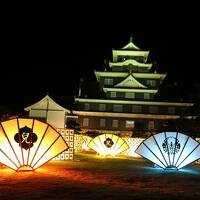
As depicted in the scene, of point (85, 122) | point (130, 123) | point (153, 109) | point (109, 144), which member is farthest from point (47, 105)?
point (153, 109)

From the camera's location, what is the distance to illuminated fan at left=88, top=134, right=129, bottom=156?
29000 millimetres

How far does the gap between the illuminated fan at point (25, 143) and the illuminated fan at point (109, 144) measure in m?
15.2

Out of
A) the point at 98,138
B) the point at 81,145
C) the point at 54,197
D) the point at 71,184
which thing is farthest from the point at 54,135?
the point at 81,145

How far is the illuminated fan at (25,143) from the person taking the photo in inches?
516

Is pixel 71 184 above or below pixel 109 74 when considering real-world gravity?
below

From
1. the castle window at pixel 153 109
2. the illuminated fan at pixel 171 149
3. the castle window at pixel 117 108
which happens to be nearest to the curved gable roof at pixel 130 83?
the castle window at pixel 117 108

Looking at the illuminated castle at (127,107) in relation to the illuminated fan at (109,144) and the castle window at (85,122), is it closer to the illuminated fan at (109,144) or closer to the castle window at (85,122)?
the castle window at (85,122)

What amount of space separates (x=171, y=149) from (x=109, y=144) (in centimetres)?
1267

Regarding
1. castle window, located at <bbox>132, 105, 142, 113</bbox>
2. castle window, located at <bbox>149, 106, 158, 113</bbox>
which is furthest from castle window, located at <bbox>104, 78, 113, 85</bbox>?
castle window, located at <bbox>149, 106, 158, 113</bbox>

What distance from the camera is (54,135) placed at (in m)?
14.1

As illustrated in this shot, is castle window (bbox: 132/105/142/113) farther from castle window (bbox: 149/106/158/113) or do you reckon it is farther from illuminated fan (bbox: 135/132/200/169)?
illuminated fan (bbox: 135/132/200/169)

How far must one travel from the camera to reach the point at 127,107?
2060 inches

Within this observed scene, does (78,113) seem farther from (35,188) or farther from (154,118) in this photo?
(35,188)

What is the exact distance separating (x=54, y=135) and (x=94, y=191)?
4821mm
